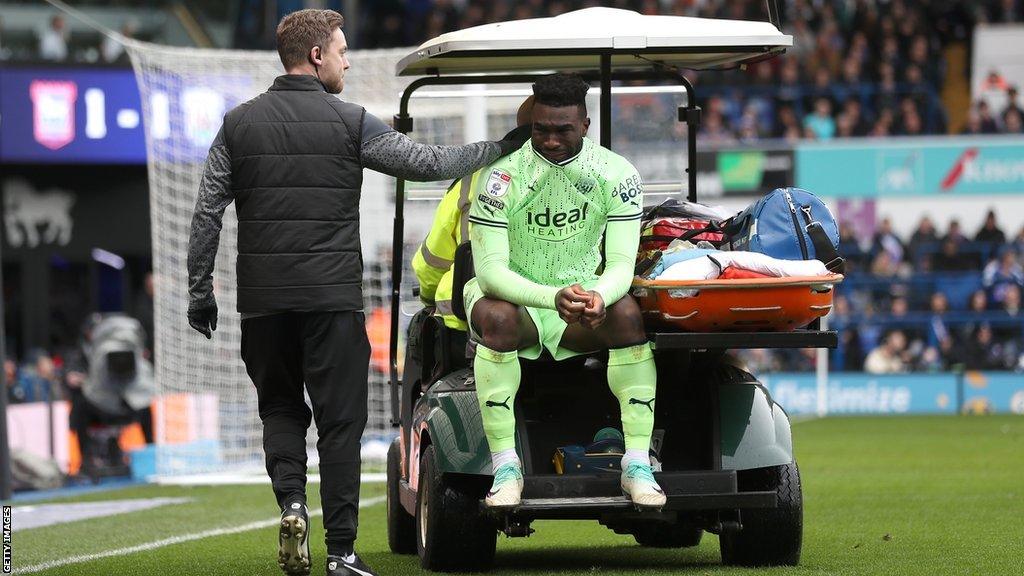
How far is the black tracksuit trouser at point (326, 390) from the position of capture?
6738 millimetres

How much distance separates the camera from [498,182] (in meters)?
6.93

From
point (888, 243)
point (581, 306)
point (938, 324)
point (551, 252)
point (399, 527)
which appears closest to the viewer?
point (581, 306)

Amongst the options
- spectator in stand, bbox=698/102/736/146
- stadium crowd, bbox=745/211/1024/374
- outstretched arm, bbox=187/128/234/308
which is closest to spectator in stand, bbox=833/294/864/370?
stadium crowd, bbox=745/211/1024/374

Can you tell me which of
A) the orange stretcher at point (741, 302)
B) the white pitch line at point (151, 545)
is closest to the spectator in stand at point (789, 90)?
the white pitch line at point (151, 545)

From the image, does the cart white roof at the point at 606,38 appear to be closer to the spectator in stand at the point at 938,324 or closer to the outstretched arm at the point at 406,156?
the outstretched arm at the point at 406,156

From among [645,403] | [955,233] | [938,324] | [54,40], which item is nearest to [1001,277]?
[955,233]

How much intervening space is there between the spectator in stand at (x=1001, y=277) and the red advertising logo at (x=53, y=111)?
12390 mm

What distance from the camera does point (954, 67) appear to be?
3075 centimetres

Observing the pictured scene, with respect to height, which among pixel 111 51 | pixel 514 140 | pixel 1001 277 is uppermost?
pixel 111 51

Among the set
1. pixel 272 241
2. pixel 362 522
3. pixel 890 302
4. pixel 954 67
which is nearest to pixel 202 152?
pixel 362 522

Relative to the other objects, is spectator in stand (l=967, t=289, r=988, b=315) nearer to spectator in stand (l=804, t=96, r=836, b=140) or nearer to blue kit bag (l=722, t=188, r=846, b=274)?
spectator in stand (l=804, t=96, r=836, b=140)

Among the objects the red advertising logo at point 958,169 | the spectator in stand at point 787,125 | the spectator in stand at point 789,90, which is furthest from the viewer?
the spectator in stand at point 789,90

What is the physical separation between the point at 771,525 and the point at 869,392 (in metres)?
18.2

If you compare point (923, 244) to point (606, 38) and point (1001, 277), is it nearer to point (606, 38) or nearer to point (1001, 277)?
point (1001, 277)
